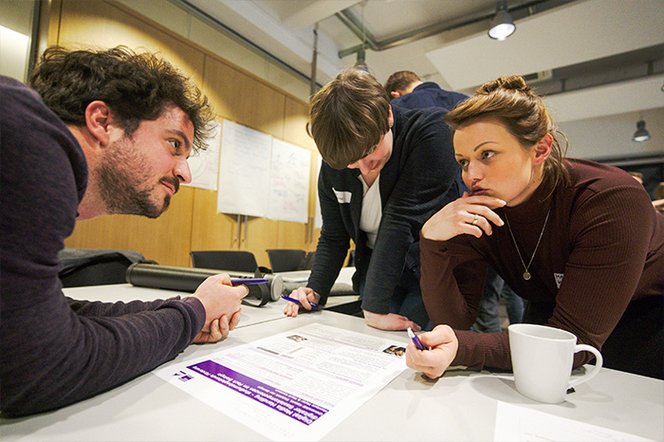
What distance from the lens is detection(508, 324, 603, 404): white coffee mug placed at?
513mm

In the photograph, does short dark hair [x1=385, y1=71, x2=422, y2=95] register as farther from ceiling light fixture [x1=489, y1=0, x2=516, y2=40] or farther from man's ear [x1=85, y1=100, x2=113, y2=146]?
man's ear [x1=85, y1=100, x2=113, y2=146]

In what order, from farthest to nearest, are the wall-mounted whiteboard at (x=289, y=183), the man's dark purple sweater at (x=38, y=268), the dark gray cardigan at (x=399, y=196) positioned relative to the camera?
the wall-mounted whiteboard at (x=289, y=183) → the dark gray cardigan at (x=399, y=196) → the man's dark purple sweater at (x=38, y=268)

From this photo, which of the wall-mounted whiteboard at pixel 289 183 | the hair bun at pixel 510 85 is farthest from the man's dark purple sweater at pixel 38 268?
the wall-mounted whiteboard at pixel 289 183

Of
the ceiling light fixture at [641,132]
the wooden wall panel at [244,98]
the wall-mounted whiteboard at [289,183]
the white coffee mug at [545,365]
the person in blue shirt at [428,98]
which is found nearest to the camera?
the white coffee mug at [545,365]

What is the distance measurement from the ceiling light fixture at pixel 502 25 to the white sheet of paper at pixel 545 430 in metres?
3.01

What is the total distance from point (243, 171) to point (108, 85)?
9.20ft

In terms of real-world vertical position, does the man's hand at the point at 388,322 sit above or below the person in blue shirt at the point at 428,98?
below

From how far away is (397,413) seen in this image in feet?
1.56

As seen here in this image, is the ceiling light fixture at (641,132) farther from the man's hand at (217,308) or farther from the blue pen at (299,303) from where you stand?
the man's hand at (217,308)

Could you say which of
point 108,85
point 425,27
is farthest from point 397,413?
point 425,27

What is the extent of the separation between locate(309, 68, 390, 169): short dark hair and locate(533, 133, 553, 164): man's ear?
1.35 feet

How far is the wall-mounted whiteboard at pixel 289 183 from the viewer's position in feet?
12.5

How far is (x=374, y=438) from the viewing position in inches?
16.4

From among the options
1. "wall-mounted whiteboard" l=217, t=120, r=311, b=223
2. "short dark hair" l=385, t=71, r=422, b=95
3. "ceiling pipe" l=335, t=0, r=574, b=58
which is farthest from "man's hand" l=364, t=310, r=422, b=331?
"ceiling pipe" l=335, t=0, r=574, b=58
